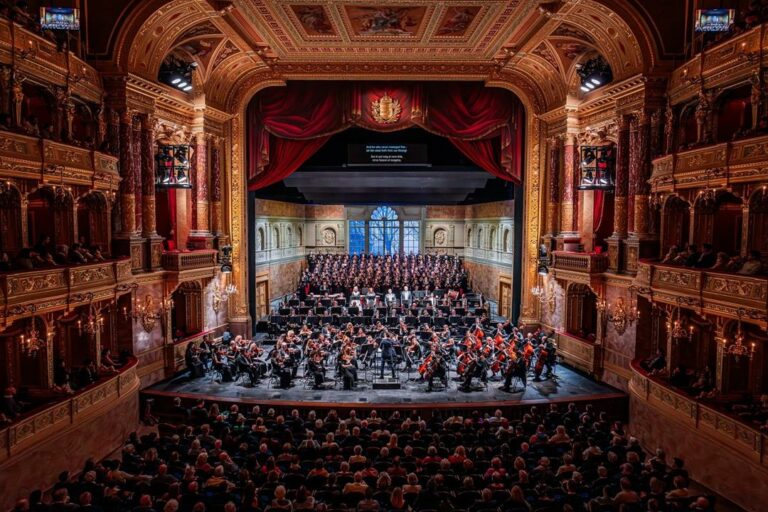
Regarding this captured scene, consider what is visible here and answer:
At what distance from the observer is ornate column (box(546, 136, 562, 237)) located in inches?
750

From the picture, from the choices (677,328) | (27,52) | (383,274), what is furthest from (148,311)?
(677,328)

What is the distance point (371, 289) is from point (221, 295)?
25.2 ft

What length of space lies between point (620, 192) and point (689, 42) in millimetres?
4308

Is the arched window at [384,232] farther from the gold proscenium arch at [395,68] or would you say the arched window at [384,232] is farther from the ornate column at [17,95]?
the ornate column at [17,95]

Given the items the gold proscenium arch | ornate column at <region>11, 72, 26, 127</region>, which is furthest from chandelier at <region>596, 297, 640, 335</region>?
ornate column at <region>11, 72, 26, 127</region>

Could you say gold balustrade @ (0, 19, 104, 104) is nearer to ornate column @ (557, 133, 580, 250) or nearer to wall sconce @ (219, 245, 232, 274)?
wall sconce @ (219, 245, 232, 274)

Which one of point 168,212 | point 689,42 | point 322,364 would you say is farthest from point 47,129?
point 689,42

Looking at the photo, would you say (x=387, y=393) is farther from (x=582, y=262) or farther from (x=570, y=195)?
(x=570, y=195)

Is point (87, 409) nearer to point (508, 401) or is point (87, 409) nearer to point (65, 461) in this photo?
point (65, 461)

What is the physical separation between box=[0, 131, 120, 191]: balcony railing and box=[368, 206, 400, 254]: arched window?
22120mm

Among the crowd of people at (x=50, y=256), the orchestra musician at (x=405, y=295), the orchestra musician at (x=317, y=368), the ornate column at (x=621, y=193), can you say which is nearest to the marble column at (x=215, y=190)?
the crowd of people at (x=50, y=256)

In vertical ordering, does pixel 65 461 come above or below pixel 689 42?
below

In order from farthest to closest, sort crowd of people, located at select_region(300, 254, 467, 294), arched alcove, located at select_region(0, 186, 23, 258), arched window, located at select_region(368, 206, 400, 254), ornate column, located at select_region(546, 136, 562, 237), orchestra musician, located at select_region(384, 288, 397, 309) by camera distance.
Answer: arched window, located at select_region(368, 206, 400, 254) < crowd of people, located at select_region(300, 254, 467, 294) < orchestra musician, located at select_region(384, 288, 397, 309) < ornate column, located at select_region(546, 136, 562, 237) < arched alcove, located at select_region(0, 186, 23, 258)

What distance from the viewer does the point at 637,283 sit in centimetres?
1357
